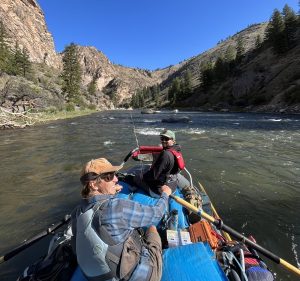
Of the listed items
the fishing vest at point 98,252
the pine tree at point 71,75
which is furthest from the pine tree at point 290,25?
the fishing vest at point 98,252

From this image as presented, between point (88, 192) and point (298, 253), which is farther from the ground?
point (88, 192)

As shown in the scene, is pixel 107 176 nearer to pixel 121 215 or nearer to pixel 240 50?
pixel 121 215

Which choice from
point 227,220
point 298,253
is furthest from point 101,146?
point 298,253

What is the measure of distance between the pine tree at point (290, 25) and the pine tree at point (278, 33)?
1210 mm

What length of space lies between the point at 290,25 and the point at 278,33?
3450mm

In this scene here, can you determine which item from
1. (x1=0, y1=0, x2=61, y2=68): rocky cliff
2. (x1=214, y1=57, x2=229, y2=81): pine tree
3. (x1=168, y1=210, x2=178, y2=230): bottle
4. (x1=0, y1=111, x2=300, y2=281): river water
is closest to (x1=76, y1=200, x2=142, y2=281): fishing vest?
(x1=168, y1=210, x2=178, y2=230): bottle

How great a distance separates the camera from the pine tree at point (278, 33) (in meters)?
76.3

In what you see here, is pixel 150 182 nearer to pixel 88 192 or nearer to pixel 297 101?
pixel 88 192

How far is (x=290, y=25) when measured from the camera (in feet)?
253

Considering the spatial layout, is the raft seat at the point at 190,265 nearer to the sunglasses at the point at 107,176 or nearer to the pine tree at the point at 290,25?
the sunglasses at the point at 107,176

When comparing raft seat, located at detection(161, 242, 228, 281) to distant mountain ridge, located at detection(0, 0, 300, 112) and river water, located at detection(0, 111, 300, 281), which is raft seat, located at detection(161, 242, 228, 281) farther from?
distant mountain ridge, located at detection(0, 0, 300, 112)

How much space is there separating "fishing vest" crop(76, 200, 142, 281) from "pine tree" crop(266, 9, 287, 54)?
84518 millimetres

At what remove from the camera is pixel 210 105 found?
8319 centimetres

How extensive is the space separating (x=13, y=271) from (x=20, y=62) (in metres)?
74.6
